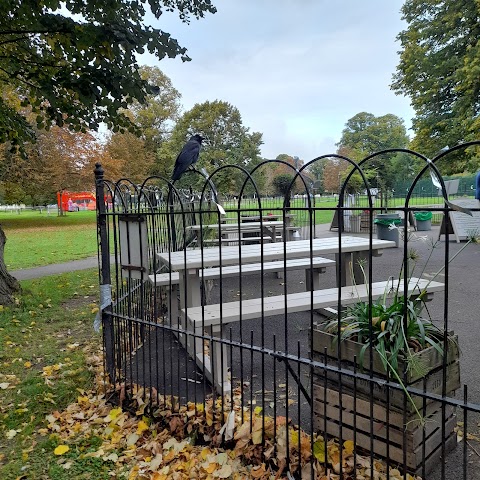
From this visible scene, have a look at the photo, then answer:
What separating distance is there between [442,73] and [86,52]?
49.9 feet

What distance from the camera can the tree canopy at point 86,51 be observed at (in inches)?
163

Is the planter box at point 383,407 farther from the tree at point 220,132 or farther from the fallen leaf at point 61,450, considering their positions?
the tree at point 220,132

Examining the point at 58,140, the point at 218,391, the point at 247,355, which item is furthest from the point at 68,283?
the point at 58,140

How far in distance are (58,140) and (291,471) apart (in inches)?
935

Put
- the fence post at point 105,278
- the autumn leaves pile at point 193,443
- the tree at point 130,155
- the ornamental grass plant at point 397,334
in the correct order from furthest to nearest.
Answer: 1. the tree at point 130,155
2. the fence post at point 105,278
3. the autumn leaves pile at point 193,443
4. the ornamental grass plant at point 397,334

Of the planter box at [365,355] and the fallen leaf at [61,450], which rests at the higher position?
the planter box at [365,355]

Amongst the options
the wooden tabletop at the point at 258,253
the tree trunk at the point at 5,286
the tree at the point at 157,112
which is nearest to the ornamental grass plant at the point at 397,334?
the wooden tabletop at the point at 258,253

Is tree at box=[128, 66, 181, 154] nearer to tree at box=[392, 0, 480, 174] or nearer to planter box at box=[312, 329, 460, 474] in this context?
tree at box=[392, 0, 480, 174]

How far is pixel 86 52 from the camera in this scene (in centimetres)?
443

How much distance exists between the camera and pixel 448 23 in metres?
14.7

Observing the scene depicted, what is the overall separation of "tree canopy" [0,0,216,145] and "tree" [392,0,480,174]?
11.9 meters

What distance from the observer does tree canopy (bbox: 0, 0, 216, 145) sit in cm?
413

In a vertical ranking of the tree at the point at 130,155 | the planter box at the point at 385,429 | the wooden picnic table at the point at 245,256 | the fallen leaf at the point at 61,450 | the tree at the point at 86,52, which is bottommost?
the fallen leaf at the point at 61,450

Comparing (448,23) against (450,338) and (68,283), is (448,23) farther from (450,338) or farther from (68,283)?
(450,338)
